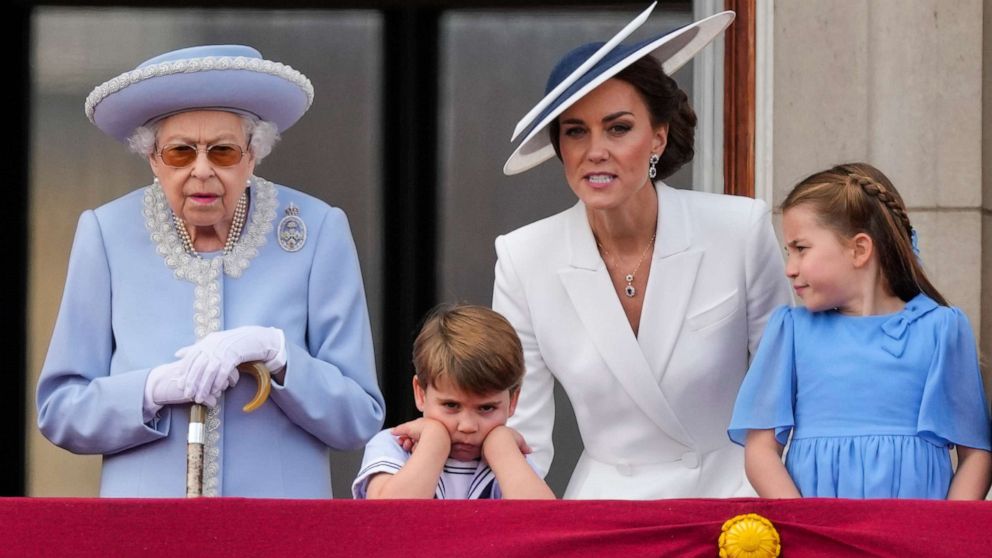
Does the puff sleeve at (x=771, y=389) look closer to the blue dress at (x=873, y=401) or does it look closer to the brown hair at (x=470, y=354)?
the blue dress at (x=873, y=401)

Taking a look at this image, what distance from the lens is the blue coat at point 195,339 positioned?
139 inches

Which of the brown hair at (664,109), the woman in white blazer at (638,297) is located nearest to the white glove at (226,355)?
the woman in white blazer at (638,297)

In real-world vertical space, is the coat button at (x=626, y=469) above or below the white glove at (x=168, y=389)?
below

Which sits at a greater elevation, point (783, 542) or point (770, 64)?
point (770, 64)

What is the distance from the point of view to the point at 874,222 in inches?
138

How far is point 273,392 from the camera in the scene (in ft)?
11.6

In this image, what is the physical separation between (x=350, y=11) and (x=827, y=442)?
Answer: 2.77 metres

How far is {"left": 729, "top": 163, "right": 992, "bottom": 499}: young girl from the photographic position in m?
3.35

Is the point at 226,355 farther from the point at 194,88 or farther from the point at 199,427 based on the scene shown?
the point at 194,88

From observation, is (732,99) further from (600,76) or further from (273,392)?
(273,392)

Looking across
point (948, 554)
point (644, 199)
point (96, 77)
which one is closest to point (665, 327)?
point (644, 199)

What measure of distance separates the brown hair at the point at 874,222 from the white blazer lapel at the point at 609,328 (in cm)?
50

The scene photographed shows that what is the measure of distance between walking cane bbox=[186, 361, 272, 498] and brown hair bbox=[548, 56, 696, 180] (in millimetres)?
863

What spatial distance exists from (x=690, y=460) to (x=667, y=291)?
354 millimetres
